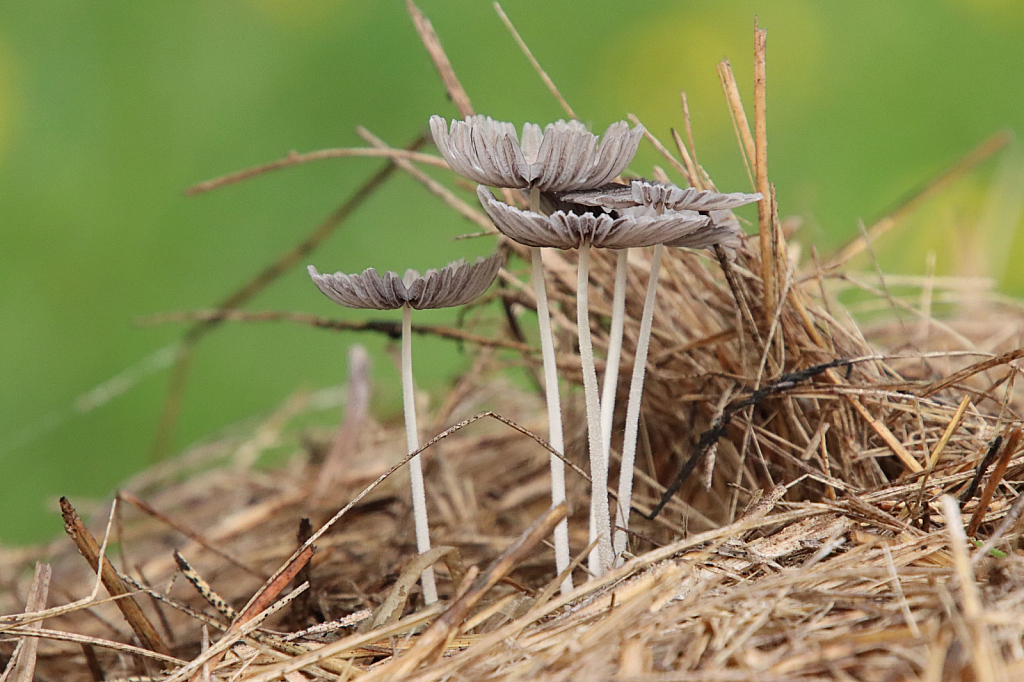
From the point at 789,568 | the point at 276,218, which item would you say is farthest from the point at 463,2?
the point at 789,568

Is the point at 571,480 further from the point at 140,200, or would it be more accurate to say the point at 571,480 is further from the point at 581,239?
the point at 140,200

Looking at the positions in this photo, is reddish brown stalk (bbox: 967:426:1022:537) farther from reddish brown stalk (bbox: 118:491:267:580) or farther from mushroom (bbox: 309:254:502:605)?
reddish brown stalk (bbox: 118:491:267:580)

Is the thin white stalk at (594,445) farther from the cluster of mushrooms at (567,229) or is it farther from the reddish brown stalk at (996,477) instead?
the reddish brown stalk at (996,477)

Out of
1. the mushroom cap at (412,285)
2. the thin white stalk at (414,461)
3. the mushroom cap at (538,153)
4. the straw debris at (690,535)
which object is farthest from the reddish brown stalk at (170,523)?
the mushroom cap at (538,153)

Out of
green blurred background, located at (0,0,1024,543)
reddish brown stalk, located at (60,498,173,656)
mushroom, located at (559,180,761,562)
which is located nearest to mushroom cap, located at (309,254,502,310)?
mushroom, located at (559,180,761,562)

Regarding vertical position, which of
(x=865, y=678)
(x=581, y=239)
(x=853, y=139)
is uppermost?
(x=853, y=139)

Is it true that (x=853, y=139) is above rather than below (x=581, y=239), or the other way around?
above

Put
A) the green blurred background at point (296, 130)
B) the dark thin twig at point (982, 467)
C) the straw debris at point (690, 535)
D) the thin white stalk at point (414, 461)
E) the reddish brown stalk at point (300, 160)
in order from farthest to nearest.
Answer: the green blurred background at point (296, 130), the reddish brown stalk at point (300, 160), the thin white stalk at point (414, 461), the dark thin twig at point (982, 467), the straw debris at point (690, 535)
